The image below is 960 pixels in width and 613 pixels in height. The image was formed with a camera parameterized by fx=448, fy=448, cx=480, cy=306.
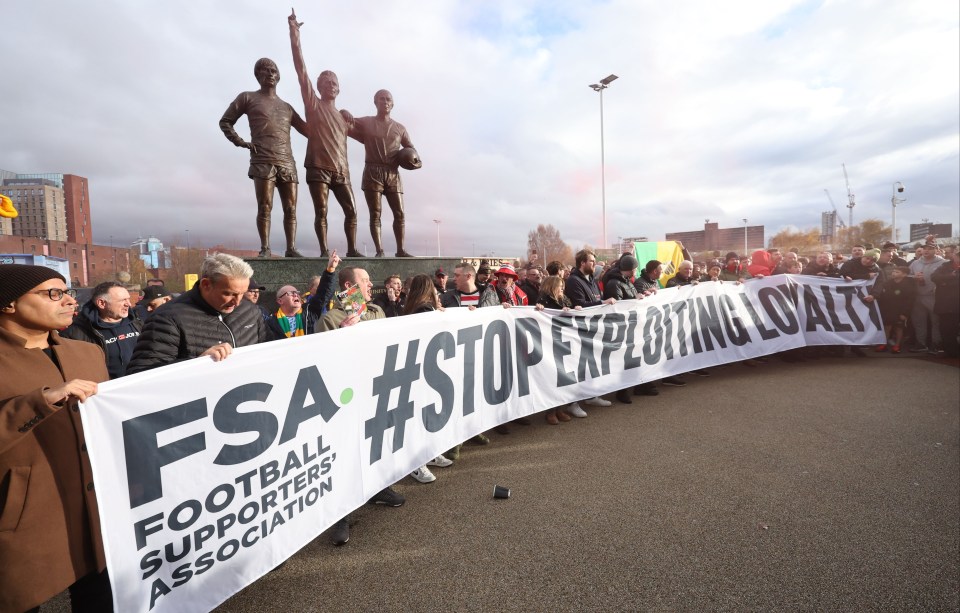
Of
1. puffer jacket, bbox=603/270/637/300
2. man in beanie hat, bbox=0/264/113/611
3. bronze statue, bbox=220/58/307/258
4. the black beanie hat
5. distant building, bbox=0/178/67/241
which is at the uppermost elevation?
distant building, bbox=0/178/67/241

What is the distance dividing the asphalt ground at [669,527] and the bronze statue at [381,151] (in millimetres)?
6048

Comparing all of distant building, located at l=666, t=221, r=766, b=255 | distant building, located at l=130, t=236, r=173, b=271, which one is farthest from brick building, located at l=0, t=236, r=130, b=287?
distant building, located at l=666, t=221, r=766, b=255

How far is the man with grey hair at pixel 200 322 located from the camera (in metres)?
2.14

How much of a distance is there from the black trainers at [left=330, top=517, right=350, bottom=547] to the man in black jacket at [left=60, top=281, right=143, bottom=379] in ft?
7.04

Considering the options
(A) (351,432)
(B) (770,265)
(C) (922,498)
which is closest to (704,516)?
(C) (922,498)

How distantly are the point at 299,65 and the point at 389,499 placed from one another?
7387 mm

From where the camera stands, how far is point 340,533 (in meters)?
2.71

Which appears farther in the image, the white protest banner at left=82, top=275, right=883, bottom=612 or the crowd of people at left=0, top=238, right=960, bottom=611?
the white protest banner at left=82, top=275, right=883, bottom=612

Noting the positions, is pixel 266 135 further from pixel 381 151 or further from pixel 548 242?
pixel 548 242

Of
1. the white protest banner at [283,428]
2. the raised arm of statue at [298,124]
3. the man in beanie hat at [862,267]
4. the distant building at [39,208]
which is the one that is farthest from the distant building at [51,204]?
the man in beanie hat at [862,267]

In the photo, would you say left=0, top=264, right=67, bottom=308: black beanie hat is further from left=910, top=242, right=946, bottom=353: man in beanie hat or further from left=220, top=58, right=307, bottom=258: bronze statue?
left=910, top=242, right=946, bottom=353: man in beanie hat

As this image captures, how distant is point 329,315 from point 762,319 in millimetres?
6163

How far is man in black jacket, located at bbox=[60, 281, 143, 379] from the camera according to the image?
11.1ft

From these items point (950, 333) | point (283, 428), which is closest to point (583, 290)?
point (283, 428)
